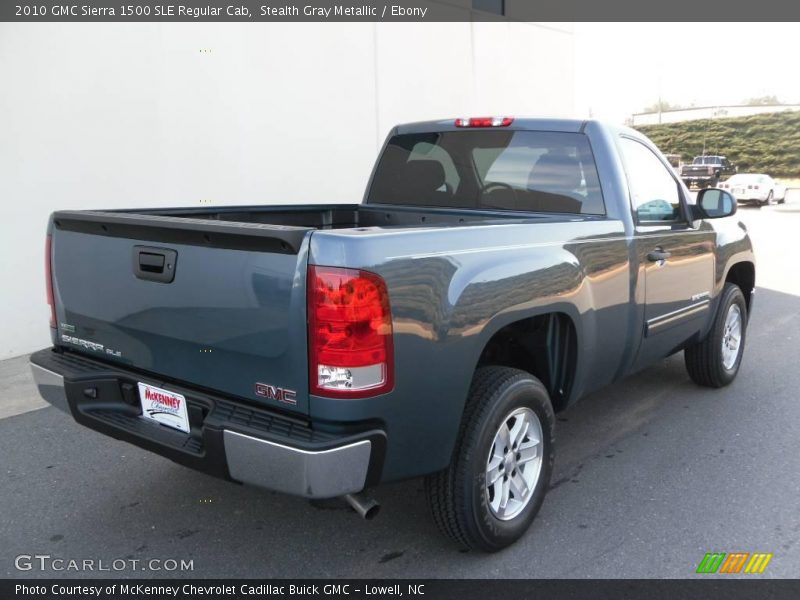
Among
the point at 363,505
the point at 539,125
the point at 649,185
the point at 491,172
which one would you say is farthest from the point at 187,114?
the point at 363,505

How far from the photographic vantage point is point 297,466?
2275mm

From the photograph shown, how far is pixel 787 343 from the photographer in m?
6.52

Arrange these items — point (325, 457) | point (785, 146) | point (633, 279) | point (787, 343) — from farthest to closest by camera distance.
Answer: point (785, 146) → point (787, 343) → point (633, 279) → point (325, 457)

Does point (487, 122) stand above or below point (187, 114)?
below

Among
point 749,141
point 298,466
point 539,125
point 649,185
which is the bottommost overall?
point 298,466

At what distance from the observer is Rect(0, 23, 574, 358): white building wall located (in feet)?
19.9

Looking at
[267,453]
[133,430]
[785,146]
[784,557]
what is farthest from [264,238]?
[785,146]

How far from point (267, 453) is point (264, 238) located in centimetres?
72

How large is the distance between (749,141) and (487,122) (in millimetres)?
41643

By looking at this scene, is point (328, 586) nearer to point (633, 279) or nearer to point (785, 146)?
point (633, 279)

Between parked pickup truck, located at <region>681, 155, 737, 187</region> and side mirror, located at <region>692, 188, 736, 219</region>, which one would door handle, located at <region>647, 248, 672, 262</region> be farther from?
parked pickup truck, located at <region>681, 155, 737, 187</region>

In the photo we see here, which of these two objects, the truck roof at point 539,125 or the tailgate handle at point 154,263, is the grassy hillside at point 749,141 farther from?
the tailgate handle at point 154,263

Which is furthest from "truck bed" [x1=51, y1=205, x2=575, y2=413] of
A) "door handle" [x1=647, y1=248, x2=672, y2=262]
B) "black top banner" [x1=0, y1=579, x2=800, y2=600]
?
"door handle" [x1=647, y1=248, x2=672, y2=262]

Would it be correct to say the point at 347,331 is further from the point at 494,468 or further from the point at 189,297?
the point at 494,468
